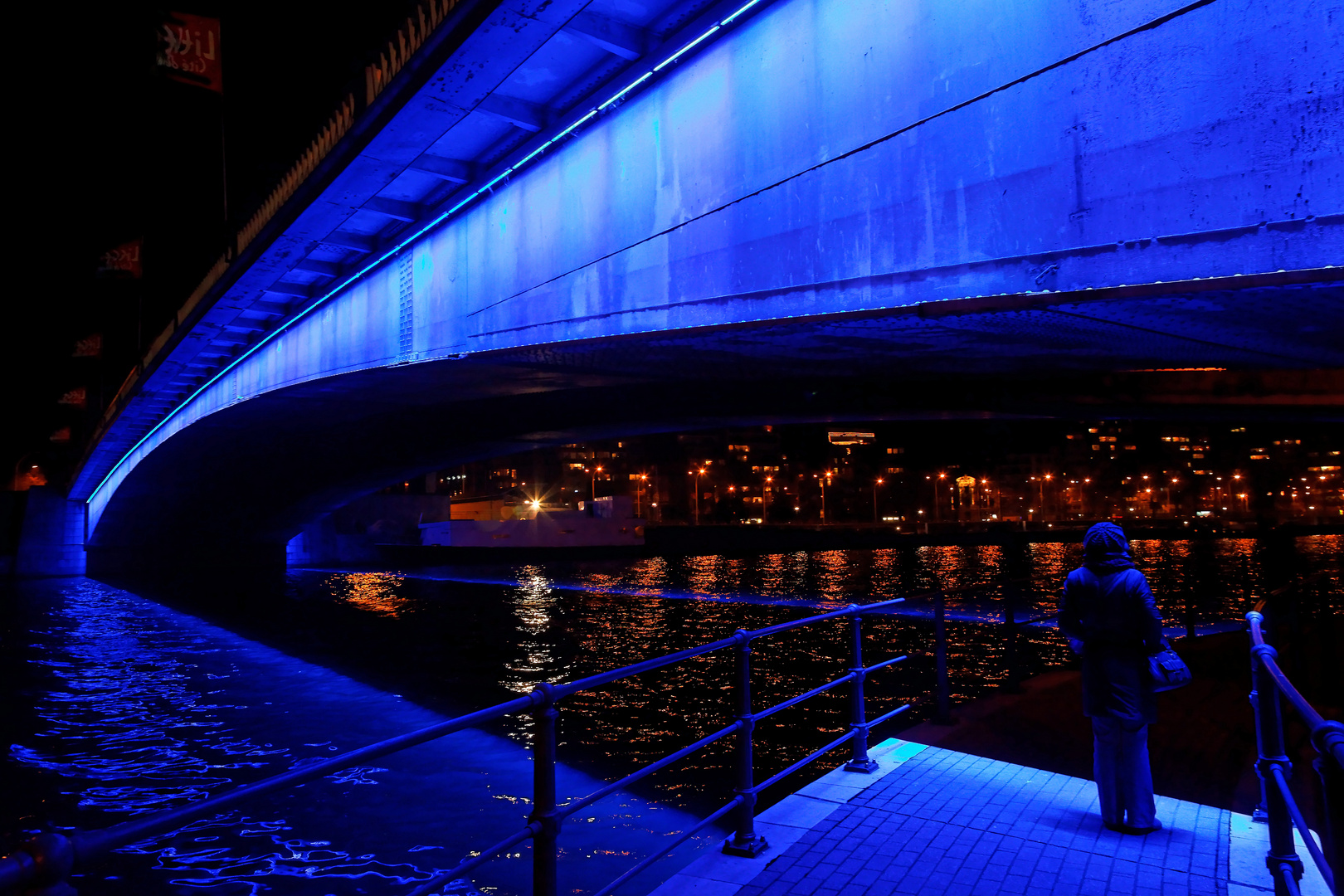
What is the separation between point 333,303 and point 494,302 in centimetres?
611

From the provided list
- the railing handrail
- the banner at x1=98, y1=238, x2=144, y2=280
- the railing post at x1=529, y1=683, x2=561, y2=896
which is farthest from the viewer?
the banner at x1=98, y1=238, x2=144, y2=280

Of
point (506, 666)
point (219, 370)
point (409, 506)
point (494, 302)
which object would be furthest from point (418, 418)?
point (409, 506)

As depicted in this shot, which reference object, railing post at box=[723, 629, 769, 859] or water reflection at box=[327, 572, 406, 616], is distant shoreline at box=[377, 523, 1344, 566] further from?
railing post at box=[723, 629, 769, 859]

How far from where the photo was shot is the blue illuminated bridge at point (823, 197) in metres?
4.05

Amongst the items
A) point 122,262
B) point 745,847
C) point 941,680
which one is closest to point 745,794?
point 745,847

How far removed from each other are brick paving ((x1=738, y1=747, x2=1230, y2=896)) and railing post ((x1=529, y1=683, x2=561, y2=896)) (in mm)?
1291

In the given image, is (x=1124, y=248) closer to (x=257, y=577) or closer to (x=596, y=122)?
(x=596, y=122)

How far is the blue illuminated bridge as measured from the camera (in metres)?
4.05

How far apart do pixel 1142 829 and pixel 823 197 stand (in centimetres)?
468

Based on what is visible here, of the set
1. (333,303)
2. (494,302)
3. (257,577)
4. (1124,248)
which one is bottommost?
(257,577)

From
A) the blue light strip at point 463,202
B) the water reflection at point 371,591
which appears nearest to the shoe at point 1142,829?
the blue light strip at point 463,202

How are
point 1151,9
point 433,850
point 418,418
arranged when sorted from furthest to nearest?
point 418,418 < point 433,850 < point 1151,9

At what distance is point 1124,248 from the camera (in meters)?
4.35

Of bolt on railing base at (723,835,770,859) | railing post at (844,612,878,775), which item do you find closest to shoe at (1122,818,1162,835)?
railing post at (844,612,878,775)
